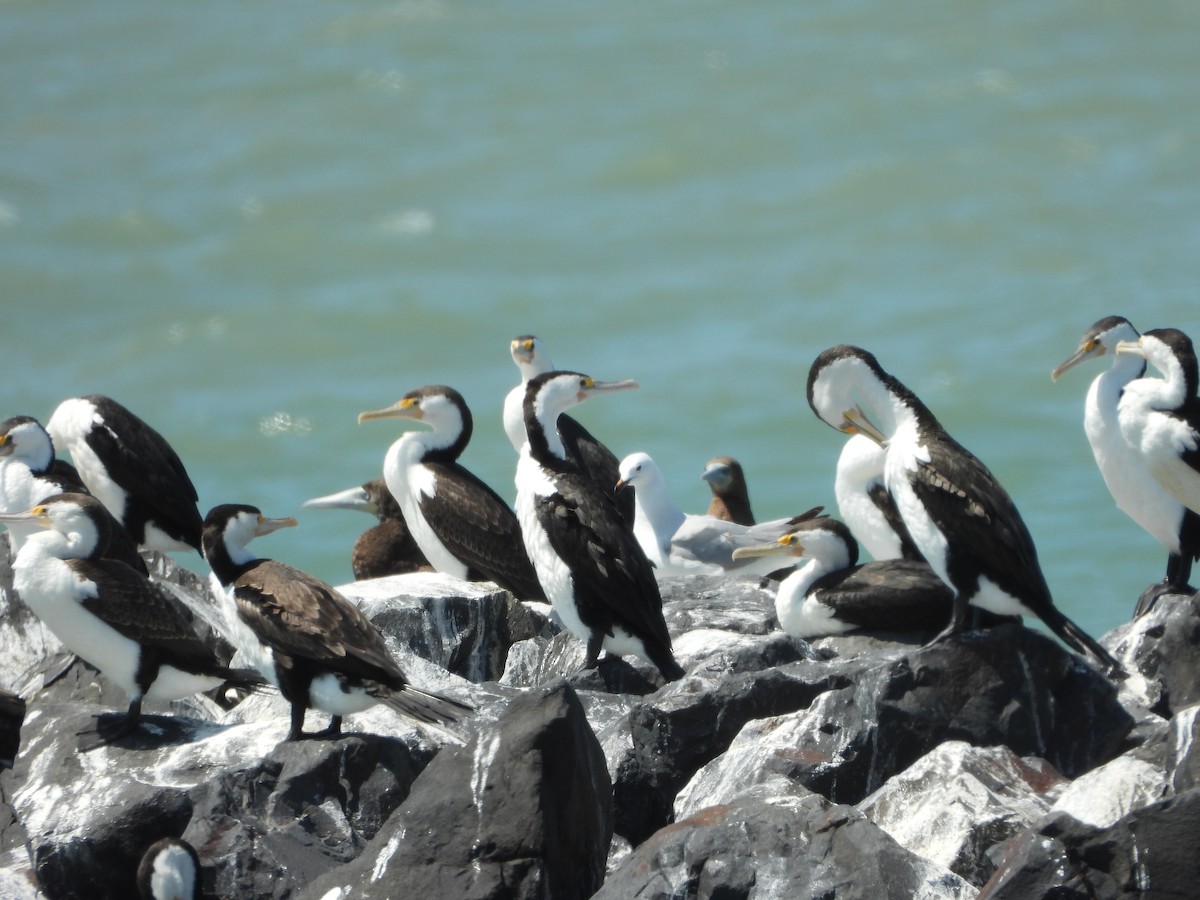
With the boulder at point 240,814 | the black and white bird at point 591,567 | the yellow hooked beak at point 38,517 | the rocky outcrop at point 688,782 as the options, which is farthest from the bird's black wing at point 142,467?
the boulder at point 240,814

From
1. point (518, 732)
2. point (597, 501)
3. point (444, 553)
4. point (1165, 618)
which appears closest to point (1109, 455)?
point (1165, 618)

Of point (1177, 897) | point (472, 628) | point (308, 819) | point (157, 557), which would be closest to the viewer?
point (1177, 897)

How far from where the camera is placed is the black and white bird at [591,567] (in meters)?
8.52

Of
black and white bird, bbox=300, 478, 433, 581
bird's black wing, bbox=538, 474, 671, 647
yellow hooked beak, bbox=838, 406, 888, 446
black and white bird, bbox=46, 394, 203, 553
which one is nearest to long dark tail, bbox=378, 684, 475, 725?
bird's black wing, bbox=538, 474, 671, 647

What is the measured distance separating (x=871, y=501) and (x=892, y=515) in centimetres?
17

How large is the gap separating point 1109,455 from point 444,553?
3501mm

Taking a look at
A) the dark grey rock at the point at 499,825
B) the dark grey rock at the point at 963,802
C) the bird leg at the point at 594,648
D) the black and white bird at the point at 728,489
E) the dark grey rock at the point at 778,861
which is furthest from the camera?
the black and white bird at the point at 728,489

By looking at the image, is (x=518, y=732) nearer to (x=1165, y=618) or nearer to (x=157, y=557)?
(x=1165, y=618)

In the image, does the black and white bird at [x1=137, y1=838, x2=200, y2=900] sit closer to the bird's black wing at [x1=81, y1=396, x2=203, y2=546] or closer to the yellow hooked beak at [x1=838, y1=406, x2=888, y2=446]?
the yellow hooked beak at [x1=838, y1=406, x2=888, y2=446]

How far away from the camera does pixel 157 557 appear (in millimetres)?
10531

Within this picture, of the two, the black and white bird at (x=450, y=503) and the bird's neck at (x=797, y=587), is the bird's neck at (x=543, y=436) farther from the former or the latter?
the bird's neck at (x=797, y=587)

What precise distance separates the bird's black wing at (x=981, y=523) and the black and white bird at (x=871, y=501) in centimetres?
232

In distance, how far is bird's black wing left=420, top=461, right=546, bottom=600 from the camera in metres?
10.4

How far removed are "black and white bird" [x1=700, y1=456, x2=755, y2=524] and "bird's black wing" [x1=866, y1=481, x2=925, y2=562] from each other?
3281mm
